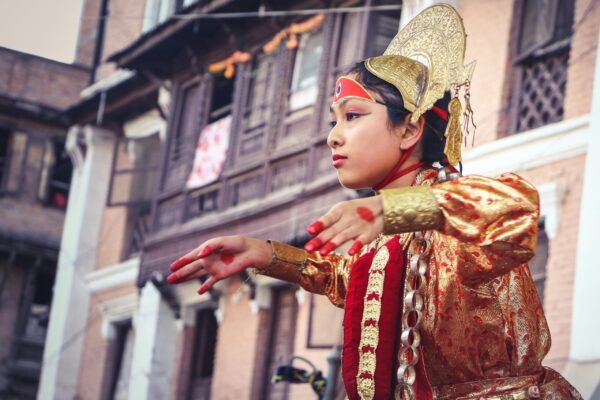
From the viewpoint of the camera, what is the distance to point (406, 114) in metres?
4.31

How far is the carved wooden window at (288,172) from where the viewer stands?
49.2ft

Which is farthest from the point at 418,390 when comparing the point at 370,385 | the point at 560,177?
the point at 560,177

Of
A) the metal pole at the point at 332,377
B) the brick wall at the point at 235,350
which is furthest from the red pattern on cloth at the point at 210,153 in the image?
the metal pole at the point at 332,377

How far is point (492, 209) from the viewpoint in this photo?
3.64 meters

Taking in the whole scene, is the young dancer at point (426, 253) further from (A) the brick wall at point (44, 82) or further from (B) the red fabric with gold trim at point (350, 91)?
(A) the brick wall at point (44, 82)

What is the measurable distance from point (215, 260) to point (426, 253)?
27.7 inches

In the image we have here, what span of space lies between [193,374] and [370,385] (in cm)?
1346

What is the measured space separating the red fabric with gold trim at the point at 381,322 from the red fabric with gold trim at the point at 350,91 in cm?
51

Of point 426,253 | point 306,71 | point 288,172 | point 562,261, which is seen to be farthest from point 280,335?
point 426,253

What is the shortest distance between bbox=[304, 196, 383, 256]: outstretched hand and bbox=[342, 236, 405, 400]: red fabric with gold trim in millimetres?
681

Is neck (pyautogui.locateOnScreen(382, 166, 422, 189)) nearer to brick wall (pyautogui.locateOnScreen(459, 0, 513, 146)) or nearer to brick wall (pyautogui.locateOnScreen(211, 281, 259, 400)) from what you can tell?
brick wall (pyautogui.locateOnScreen(459, 0, 513, 146))

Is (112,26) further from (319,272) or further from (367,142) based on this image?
(367,142)

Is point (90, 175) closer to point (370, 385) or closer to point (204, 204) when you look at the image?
point (204, 204)

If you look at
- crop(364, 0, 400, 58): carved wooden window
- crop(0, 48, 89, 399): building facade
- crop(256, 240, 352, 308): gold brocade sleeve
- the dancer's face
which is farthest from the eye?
crop(0, 48, 89, 399): building facade
